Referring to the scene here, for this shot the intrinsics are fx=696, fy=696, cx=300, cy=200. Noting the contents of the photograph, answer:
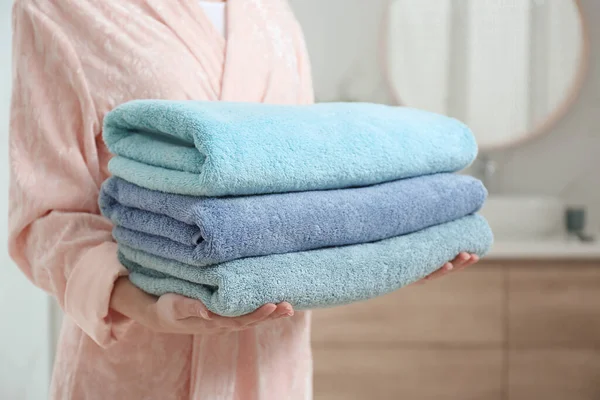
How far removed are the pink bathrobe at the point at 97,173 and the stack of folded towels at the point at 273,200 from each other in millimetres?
58

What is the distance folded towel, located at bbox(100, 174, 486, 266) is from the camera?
62 cm

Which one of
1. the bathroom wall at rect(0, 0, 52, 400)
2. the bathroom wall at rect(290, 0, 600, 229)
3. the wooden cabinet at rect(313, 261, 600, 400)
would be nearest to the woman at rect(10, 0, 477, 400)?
the bathroom wall at rect(0, 0, 52, 400)

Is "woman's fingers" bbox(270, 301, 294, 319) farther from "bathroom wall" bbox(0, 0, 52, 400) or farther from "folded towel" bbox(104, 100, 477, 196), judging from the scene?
"bathroom wall" bbox(0, 0, 52, 400)

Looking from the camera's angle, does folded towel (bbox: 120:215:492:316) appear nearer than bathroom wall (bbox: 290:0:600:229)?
Yes

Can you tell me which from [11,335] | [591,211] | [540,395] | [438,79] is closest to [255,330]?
[11,335]

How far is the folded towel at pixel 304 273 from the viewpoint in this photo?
630 mm

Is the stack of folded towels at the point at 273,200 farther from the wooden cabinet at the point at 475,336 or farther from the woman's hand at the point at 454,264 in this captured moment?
the wooden cabinet at the point at 475,336

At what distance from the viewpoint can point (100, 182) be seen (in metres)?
0.85

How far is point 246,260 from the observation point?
0.64 m

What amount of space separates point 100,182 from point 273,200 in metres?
0.28

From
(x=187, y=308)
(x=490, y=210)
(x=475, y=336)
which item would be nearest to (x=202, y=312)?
(x=187, y=308)

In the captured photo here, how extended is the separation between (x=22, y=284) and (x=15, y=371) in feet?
0.61

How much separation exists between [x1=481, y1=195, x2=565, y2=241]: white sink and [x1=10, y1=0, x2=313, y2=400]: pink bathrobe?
155cm

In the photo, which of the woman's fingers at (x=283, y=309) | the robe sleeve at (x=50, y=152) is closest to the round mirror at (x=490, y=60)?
the robe sleeve at (x=50, y=152)
